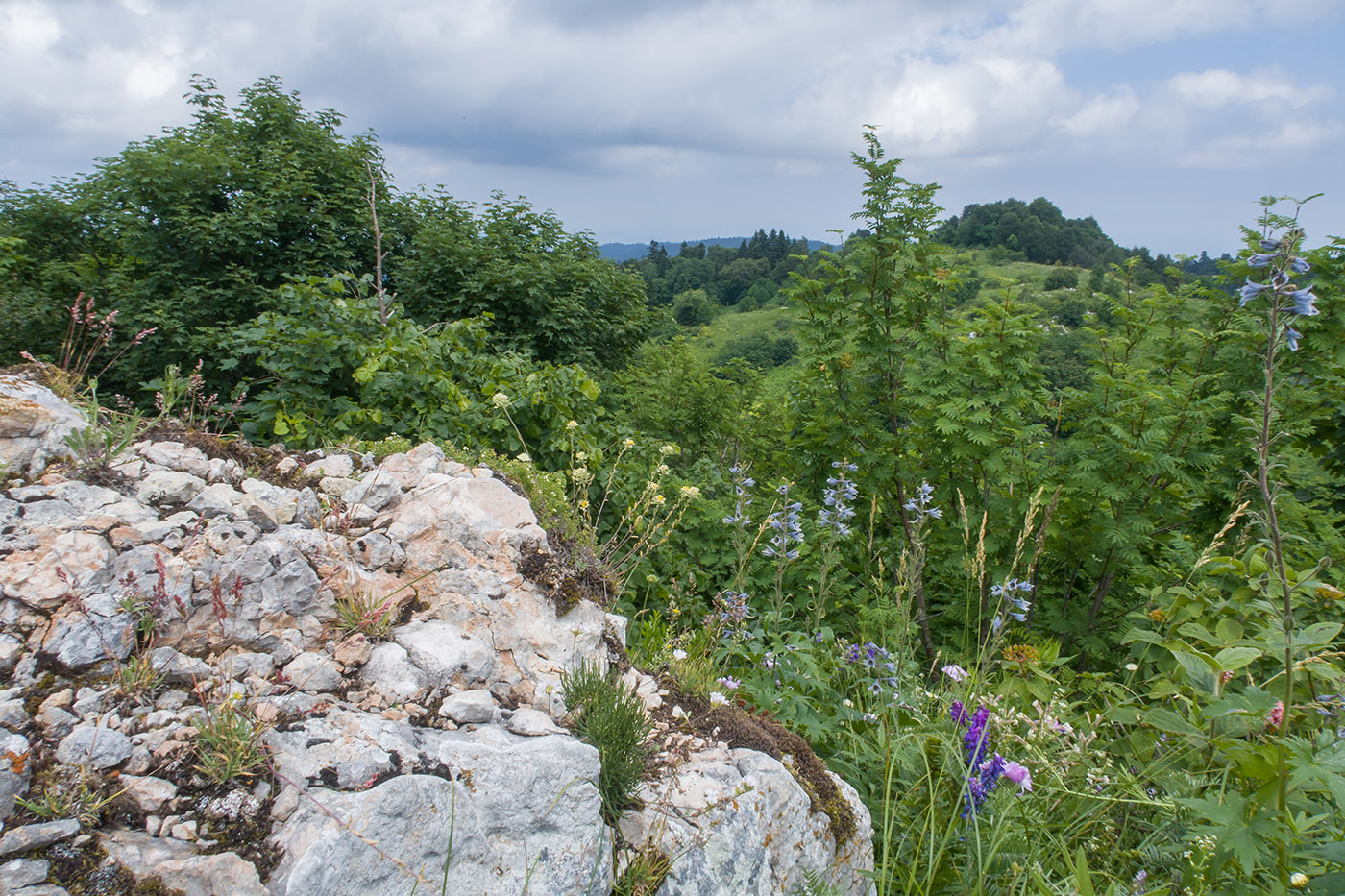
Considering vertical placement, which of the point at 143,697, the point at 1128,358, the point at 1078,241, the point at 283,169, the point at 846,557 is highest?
the point at 1078,241

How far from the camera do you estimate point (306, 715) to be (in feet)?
5.98

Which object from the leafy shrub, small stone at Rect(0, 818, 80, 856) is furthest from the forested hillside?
the leafy shrub

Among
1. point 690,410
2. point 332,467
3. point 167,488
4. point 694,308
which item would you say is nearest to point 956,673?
point 332,467

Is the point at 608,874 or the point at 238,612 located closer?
the point at 608,874

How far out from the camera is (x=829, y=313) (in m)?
5.59

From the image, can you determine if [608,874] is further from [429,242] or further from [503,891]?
[429,242]

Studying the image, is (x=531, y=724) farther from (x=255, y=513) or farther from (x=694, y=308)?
(x=694, y=308)

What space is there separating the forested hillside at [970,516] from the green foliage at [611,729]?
20.0 inches

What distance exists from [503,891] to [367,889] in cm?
32

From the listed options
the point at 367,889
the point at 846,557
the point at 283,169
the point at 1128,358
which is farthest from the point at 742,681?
the point at 283,169

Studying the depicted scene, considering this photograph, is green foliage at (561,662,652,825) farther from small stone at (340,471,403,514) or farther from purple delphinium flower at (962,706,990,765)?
small stone at (340,471,403,514)

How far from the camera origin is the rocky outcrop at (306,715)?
1479mm

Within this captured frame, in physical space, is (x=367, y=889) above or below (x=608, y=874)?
above

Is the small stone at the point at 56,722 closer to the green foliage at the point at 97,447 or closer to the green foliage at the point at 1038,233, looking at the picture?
the green foliage at the point at 97,447
